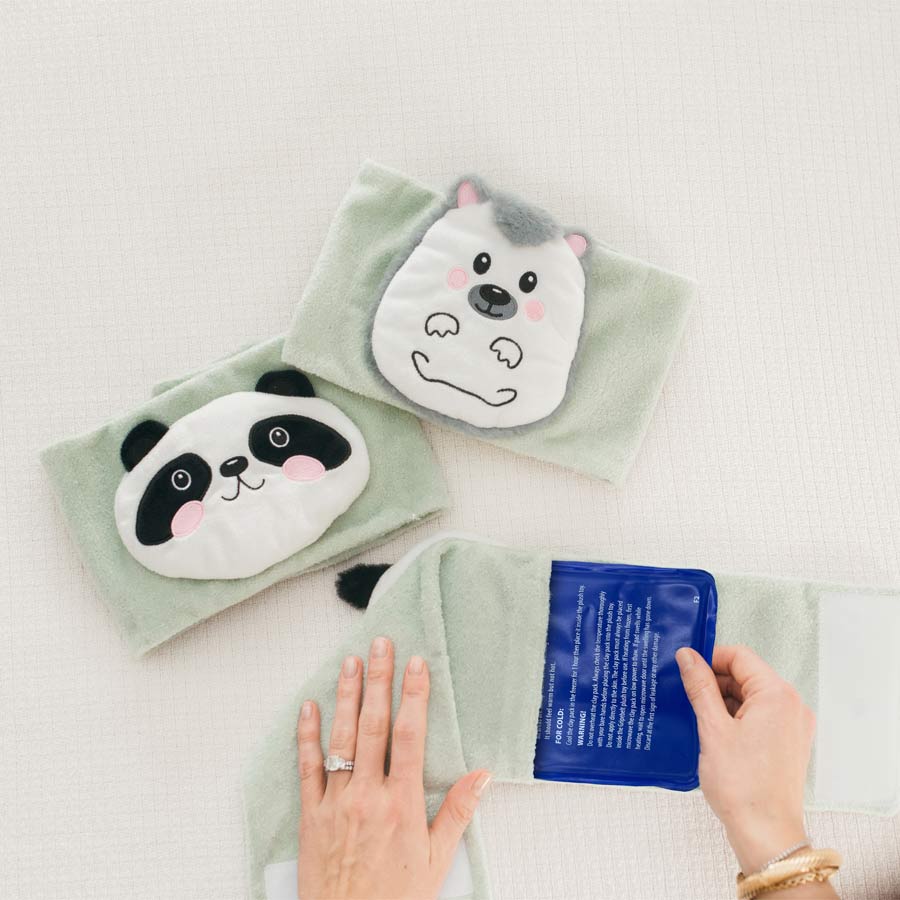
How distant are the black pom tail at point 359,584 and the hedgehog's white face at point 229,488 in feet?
0.19

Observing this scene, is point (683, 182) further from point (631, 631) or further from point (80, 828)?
point (80, 828)

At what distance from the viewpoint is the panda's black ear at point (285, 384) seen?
878mm

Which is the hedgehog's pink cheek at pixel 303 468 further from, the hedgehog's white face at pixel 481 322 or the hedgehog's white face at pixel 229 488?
the hedgehog's white face at pixel 481 322

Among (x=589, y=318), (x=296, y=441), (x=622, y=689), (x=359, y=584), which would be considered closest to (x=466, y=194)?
(x=589, y=318)

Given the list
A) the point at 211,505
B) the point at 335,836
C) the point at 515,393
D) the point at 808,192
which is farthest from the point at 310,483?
the point at 808,192

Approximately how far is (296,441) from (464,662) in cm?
26

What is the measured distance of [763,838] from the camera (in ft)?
2.45

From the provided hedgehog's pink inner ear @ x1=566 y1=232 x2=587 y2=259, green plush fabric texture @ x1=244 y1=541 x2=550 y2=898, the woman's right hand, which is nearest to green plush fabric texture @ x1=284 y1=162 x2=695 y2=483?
hedgehog's pink inner ear @ x1=566 y1=232 x2=587 y2=259

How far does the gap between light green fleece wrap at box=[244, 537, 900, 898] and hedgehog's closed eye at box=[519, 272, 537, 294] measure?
0.25 metres

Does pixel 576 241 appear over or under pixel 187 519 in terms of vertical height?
over

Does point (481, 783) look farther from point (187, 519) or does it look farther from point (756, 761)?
point (187, 519)

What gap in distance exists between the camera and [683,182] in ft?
3.10

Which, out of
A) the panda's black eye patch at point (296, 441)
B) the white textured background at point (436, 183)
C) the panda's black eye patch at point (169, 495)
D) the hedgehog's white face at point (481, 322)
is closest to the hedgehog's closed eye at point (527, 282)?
the hedgehog's white face at point (481, 322)

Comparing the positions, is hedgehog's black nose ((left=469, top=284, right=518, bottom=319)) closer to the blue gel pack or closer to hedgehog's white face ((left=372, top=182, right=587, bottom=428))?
hedgehog's white face ((left=372, top=182, right=587, bottom=428))
